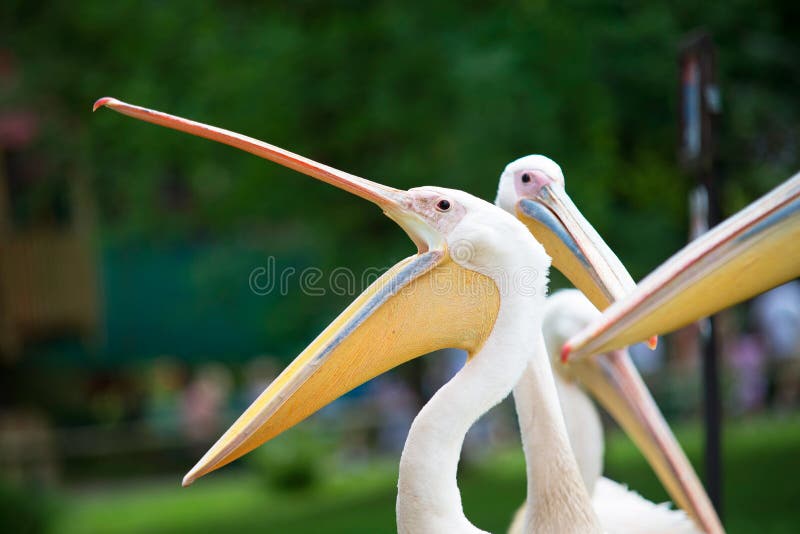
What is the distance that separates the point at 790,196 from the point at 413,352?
1080mm

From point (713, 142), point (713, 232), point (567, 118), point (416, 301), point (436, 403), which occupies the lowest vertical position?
point (436, 403)

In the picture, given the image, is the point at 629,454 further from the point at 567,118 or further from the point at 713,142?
the point at 713,142

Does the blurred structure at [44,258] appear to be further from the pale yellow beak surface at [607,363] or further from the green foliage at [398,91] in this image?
the pale yellow beak surface at [607,363]

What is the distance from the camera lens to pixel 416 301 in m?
2.79

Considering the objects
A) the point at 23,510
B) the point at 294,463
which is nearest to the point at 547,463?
the point at 23,510

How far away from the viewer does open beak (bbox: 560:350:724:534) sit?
381cm

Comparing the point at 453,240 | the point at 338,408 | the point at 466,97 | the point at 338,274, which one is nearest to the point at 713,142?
the point at 453,240

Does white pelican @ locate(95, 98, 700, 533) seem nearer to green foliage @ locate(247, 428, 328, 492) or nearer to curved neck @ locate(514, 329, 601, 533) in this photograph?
curved neck @ locate(514, 329, 601, 533)

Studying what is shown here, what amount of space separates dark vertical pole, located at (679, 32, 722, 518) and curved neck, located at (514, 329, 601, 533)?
143 cm

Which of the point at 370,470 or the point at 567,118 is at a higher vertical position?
the point at 567,118

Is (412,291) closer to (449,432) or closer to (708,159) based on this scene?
(449,432)

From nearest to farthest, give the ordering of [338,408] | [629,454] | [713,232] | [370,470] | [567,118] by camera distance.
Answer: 1. [713,232]
2. [567,118]
3. [629,454]
4. [370,470]
5. [338,408]

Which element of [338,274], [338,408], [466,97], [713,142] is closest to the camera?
[713,142]

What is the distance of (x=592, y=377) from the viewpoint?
3.97m
